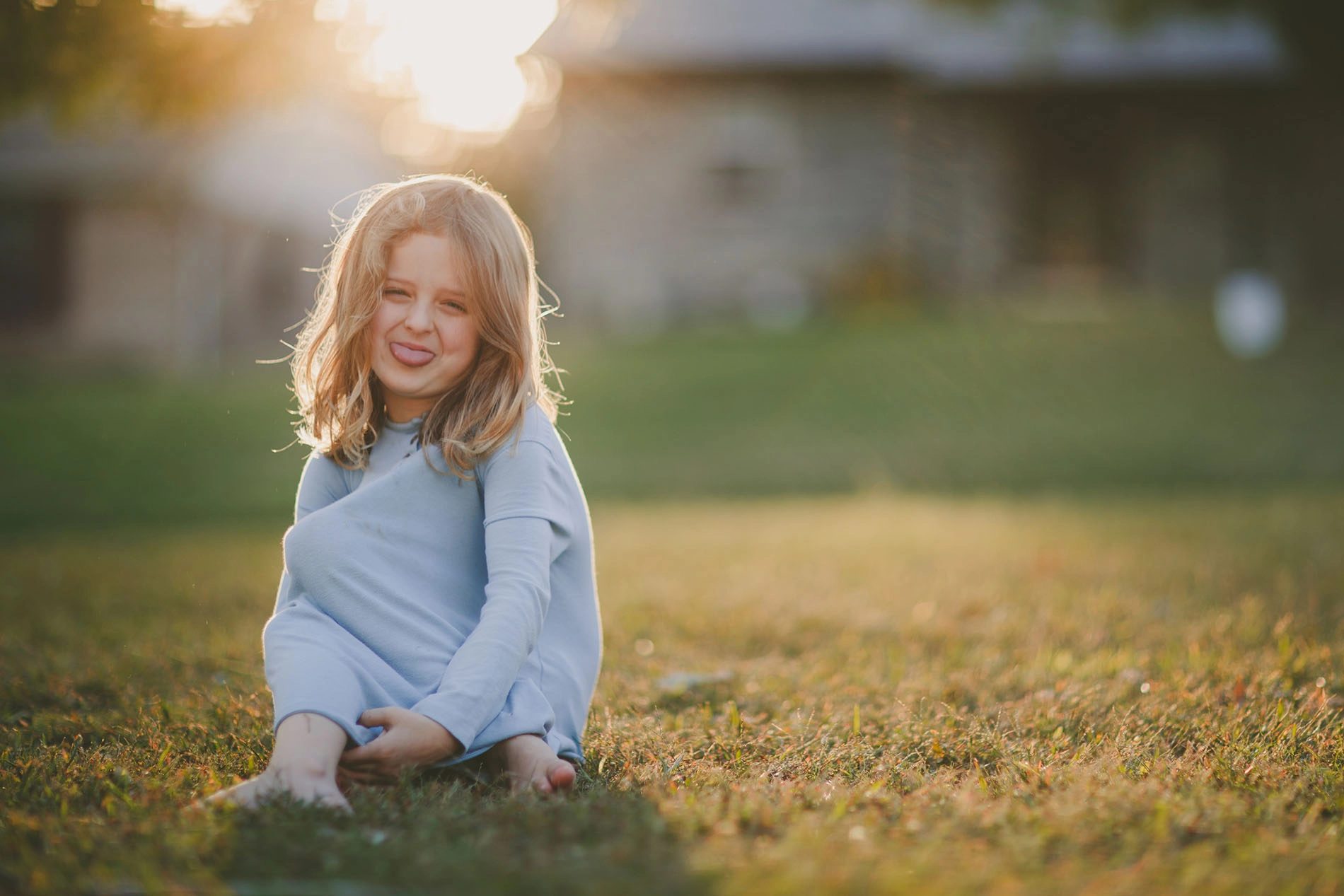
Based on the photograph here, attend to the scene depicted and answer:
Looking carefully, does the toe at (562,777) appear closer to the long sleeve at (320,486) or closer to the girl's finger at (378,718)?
the girl's finger at (378,718)

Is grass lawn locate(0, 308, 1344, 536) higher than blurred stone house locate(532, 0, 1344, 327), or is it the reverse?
blurred stone house locate(532, 0, 1344, 327)

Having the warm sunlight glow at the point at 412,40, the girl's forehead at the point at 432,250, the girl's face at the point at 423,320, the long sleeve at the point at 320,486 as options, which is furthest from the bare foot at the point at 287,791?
the warm sunlight glow at the point at 412,40

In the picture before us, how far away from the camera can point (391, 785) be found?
203 cm

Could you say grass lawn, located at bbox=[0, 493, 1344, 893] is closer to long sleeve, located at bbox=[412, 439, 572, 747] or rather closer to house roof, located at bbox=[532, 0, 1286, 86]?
long sleeve, located at bbox=[412, 439, 572, 747]

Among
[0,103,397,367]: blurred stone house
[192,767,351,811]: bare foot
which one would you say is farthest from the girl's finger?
[0,103,397,367]: blurred stone house

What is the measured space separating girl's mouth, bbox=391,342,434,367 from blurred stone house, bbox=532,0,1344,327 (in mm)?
14148

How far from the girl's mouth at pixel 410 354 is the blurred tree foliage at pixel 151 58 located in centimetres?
321

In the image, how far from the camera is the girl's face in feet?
7.61

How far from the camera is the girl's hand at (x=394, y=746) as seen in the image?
77.6 inches

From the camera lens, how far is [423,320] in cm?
232

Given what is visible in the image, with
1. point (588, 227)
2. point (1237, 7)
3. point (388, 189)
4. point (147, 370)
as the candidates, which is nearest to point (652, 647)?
point (388, 189)

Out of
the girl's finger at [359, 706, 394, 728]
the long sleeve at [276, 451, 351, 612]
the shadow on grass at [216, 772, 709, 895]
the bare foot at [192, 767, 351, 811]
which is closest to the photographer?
the shadow on grass at [216, 772, 709, 895]

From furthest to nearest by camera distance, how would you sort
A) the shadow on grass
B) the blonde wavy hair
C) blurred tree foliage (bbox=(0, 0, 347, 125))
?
blurred tree foliage (bbox=(0, 0, 347, 125)) → the blonde wavy hair → the shadow on grass

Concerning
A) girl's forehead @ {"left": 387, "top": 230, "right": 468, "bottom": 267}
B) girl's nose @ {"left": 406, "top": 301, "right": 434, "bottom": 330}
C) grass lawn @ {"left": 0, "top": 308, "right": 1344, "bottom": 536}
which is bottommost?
grass lawn @ {"left": 0, "top": 308, "right": 1344, "bottom": 536}
